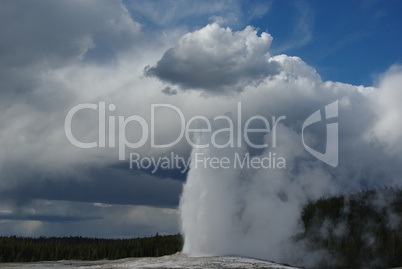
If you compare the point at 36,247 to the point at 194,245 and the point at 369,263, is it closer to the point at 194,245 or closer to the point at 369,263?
the point at 194,245

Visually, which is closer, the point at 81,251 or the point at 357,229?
the point at 357,229

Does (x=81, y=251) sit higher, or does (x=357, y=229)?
(x=357, y=229)

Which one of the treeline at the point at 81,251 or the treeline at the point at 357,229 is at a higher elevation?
the treeline at the point at 357,229

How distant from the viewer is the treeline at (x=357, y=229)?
6400 centimetres

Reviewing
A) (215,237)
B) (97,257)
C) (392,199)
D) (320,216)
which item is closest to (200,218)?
(215,237)

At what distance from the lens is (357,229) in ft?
245

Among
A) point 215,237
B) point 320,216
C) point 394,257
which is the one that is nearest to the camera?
point 215,237

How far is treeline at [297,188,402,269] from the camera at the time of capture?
210 feet

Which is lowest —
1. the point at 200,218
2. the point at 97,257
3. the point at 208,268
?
the point at 97,257

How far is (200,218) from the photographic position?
50250 mm

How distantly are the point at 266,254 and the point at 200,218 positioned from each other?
8411 mm

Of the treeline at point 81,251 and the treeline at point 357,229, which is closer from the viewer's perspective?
the treeline at point 357,229

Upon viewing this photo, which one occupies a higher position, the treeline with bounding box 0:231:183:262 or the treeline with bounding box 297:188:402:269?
the treeline with bounding box 297:188:402:269

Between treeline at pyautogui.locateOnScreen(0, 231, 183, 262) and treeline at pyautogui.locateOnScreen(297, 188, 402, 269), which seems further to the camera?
treeline at pyautogui.locateOnScreen(0, 231, 183, 262)
